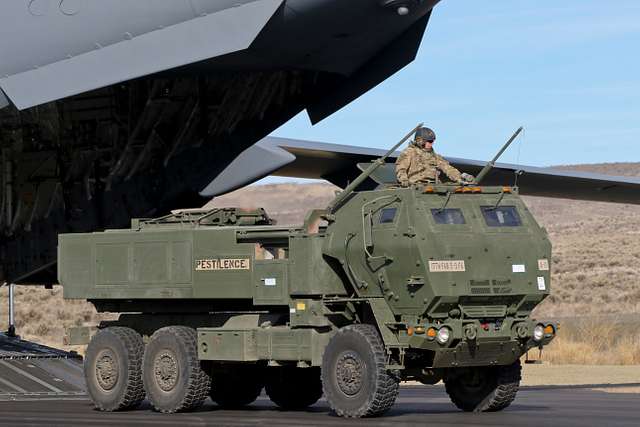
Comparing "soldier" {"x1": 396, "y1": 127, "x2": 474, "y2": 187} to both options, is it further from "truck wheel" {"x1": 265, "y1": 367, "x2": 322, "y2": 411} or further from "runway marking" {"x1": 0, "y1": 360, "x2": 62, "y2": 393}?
"runway marking" {"x1": 0, "y1": 360, "x2": 62, "y2": 393}

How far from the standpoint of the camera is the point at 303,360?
42.2ft

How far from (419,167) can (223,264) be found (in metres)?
2.22

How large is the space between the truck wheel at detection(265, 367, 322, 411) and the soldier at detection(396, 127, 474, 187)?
2613mm

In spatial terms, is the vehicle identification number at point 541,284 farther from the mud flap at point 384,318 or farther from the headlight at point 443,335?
the mud flap at point 384,318

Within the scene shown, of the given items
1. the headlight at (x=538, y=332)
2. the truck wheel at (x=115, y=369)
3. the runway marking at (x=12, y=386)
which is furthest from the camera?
the runway marking at (x=12, y=386)

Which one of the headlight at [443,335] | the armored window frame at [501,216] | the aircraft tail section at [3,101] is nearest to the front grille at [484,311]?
the headlight at [443,335]

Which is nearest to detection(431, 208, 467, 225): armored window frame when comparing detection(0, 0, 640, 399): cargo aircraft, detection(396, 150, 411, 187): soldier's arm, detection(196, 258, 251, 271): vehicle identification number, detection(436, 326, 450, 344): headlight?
detection(396, 150, 411, 187): soldier's arm

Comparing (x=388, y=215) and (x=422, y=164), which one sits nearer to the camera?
(x=388, y=215)

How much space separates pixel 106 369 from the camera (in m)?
14.4

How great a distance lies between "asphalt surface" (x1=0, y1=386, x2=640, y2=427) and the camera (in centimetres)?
1186

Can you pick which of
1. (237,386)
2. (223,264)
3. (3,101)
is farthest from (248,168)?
(223,264)

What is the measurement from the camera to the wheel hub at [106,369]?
1430 cm

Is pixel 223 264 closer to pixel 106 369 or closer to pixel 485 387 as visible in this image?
pixel 106 369

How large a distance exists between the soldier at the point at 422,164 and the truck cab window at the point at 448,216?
2.02 feet
